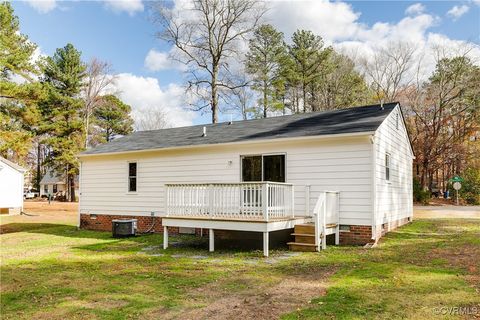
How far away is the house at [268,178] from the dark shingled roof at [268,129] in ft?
0.14

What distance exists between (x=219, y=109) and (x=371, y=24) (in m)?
13.0

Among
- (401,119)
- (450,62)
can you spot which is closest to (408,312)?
(401,119)

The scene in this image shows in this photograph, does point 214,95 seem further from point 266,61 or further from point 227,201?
point 227,201

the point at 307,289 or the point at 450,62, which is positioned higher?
the point at 450,62

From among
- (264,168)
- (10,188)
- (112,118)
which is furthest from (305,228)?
(112,118)

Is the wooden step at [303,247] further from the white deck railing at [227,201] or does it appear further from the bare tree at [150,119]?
the bare tree at [150,119]

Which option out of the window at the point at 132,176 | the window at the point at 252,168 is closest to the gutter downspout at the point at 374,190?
the window at the point at 252,168

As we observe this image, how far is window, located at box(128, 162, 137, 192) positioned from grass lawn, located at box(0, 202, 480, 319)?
3.80 meters

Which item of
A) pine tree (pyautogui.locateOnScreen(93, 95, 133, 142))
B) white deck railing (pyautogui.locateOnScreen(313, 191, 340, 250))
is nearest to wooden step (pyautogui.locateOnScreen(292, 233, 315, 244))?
white deck railing (pyautogui.locateOnScreen(313, 191, 340, 250))

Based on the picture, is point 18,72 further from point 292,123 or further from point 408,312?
point 408,312

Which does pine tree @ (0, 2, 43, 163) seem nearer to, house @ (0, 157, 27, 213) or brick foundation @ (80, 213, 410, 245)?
house @ (0, 157, 27, 213)

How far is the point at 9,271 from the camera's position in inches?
296

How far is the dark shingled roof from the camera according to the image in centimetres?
1105

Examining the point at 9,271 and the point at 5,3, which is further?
the point at 5,3
